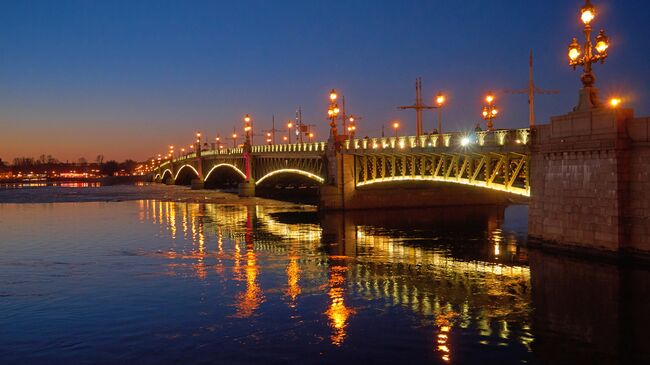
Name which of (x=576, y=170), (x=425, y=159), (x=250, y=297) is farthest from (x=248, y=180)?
(x=250, y=297)

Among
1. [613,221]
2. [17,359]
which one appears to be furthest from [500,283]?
[17,359]

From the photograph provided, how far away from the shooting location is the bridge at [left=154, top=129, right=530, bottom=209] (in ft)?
118

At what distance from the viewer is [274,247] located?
36.0 meters

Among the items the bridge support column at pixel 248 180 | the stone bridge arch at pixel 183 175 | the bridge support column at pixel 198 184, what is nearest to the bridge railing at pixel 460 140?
the bridge support column at pixel 248 180

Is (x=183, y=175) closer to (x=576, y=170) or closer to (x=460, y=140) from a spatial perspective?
(x=460, y=140)

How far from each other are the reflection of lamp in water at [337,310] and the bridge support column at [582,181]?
9977 mm

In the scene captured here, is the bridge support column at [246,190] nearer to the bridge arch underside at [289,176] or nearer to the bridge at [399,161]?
the bridge at [399,161]

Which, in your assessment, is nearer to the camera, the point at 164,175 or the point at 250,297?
the point at 250,297

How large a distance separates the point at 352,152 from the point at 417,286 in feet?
109

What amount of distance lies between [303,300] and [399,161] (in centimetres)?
3451

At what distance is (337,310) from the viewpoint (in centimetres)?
2050

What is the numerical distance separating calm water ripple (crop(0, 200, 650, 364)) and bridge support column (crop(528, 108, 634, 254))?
1.41m

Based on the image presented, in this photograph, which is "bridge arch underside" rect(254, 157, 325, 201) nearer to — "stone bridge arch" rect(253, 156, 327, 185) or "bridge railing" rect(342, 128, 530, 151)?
"stone bridge arch" rect(253, 156, 327, 185)

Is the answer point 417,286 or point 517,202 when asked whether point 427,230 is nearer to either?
point 417,286
